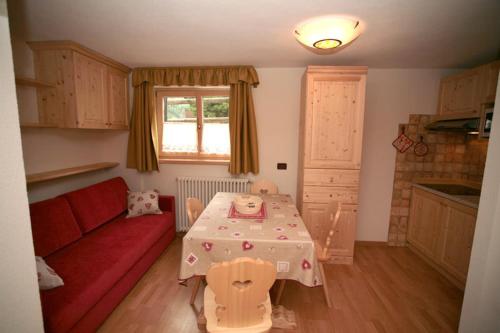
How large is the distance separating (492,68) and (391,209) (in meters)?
1.89

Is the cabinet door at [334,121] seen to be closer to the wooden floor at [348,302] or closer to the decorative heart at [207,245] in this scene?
the wooden floor at [348,302]

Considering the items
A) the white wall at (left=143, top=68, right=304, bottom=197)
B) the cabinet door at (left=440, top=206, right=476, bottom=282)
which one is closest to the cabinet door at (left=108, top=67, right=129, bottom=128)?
the white wall at (left=143, top=68, right=304, bottom=197)

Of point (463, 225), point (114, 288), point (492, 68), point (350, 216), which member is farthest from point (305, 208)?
point (492, 68)

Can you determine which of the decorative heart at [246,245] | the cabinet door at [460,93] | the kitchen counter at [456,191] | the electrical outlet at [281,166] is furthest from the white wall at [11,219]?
the cabinet door at [460,93]

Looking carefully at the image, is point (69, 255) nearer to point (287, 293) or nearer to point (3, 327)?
point (3, 327)

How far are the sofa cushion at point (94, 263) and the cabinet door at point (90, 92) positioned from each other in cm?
124

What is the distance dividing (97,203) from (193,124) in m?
1.60

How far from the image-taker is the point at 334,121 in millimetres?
2656

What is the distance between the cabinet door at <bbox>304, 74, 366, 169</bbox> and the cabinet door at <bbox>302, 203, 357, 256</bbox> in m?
0.53

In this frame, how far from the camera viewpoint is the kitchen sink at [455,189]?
2655 mm

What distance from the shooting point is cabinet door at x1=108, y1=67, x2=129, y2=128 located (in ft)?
9.57

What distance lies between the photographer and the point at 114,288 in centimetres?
195

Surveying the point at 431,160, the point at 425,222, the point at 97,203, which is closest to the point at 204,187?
the point at 97,203

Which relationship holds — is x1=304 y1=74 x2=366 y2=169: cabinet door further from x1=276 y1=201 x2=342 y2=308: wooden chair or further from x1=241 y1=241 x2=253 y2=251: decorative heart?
x1=241 y1=241 x2=253 y2=251: decorative heart
